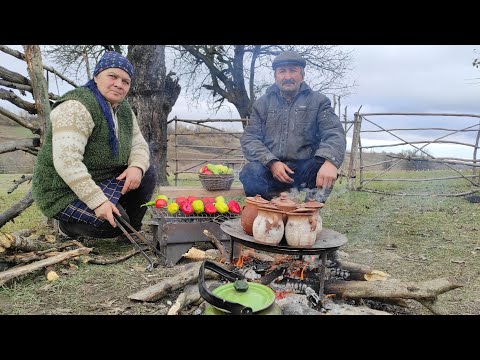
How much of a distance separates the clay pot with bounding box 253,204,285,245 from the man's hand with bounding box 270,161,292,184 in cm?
120

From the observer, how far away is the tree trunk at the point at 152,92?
10.6ft

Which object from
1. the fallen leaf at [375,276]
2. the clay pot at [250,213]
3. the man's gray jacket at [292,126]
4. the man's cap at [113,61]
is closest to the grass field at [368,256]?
the fallen leaf at [375,276]

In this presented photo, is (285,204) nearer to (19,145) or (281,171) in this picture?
(281,171)

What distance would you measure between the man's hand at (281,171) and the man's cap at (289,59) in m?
0.84

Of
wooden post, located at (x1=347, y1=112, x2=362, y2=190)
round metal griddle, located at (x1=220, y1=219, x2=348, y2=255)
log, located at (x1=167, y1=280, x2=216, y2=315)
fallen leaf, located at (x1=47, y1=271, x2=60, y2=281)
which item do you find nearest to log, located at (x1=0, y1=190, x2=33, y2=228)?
fallen leaf, located at (x1=47, y1=271, x2=60, y2=281)

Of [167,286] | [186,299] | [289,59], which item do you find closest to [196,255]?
[167,286]

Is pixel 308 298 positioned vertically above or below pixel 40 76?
below

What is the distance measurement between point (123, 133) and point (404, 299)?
2348mm

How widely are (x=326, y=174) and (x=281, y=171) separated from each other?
41 centimetres

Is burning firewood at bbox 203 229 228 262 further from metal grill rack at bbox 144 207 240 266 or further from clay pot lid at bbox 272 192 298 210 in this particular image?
clay pot lid at bbox 272 192 298 210

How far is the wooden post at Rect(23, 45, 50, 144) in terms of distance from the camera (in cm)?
326

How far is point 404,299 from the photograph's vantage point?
215 cm
